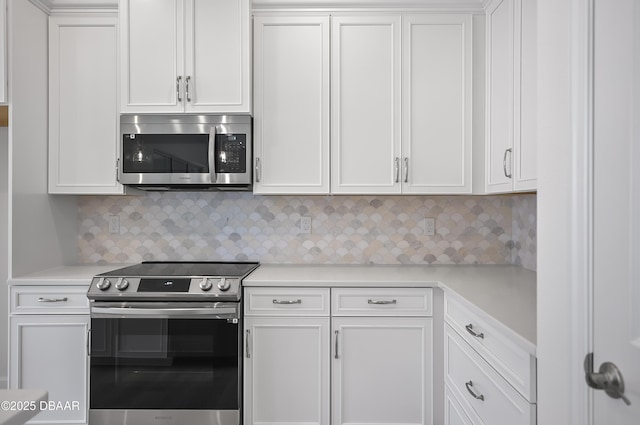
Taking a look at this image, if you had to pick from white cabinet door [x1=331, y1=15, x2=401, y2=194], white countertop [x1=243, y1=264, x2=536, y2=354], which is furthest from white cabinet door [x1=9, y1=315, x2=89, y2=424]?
white cabinet door [x1=331, y1=15, x2=401, y2=194]

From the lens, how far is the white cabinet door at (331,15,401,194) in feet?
7.98

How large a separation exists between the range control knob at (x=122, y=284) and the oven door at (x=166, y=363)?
0.29ft

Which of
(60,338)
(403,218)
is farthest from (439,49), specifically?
(60,338)

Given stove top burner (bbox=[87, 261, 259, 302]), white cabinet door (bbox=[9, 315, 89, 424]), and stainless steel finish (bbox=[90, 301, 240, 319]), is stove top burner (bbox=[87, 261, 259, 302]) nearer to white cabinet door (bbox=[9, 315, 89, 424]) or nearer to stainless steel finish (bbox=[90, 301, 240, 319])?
stainless steel finish (bbox=[90, 301, 240, 319])

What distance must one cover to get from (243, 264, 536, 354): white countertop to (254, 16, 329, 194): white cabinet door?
537mm

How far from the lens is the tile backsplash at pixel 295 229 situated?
276cm

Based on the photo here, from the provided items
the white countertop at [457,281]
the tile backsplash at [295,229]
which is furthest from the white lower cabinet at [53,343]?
the white countertop at [457,281]

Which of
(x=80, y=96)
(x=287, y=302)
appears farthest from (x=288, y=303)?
(x=80, y=96)

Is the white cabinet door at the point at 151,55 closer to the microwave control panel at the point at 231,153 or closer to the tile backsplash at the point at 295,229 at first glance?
the microwave control panel at the point at 231,153

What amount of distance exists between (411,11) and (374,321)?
1.89 meters

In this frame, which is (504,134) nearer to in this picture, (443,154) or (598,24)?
(443,154)

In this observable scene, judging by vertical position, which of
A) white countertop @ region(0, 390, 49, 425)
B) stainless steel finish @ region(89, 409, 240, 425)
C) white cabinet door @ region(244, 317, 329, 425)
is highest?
white countertop @ region(0, 390, 49, 425)

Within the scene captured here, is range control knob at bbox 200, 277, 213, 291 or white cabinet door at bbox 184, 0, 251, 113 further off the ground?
white cabinet door at bbox 184, 0, 251, 113

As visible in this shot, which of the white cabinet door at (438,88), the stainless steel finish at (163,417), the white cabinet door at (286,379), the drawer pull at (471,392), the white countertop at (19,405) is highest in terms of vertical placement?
the white cabinet door at (438,88)
